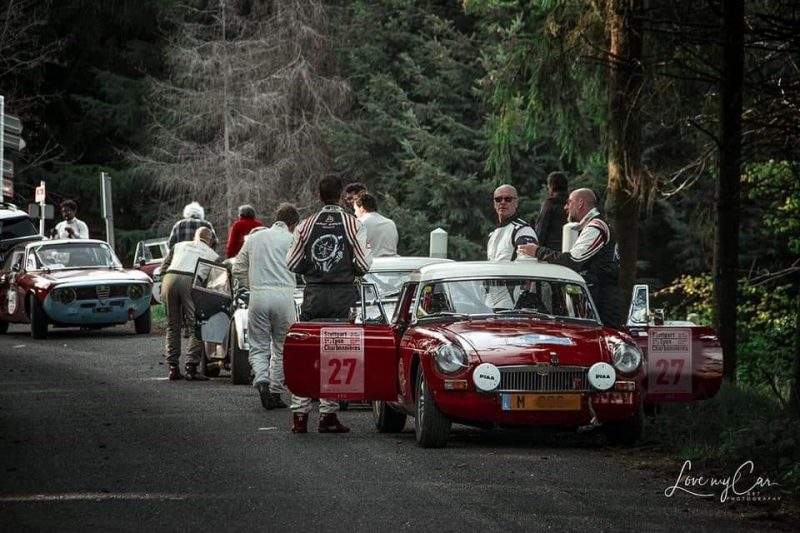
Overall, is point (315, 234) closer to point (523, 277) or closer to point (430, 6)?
Answer: point (523, 277)

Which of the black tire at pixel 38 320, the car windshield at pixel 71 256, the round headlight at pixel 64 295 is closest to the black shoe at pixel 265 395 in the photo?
the round headlight at pixel 64 295

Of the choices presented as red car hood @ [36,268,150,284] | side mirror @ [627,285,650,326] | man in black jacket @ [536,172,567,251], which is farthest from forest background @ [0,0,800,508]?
red car hood @ [36,268,150,284]

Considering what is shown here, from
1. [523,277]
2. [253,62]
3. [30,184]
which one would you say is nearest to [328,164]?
[253,62]

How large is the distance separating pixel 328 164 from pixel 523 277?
120ft

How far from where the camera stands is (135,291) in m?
26.2

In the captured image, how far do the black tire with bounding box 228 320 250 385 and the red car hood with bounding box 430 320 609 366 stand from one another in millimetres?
5532

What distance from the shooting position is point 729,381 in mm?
16375

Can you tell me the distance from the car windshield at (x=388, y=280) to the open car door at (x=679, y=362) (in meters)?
4.09

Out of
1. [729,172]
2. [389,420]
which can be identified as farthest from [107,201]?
[389,420]

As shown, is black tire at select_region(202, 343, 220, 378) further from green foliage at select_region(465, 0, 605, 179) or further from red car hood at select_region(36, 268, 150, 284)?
red car hood at select_region(36, 268, 150, 284)

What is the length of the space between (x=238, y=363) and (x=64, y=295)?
8.67 metres

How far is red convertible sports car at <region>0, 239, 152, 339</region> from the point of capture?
2555 centimetres

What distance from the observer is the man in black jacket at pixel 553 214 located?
51.8ft

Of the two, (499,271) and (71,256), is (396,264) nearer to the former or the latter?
(499,271)
